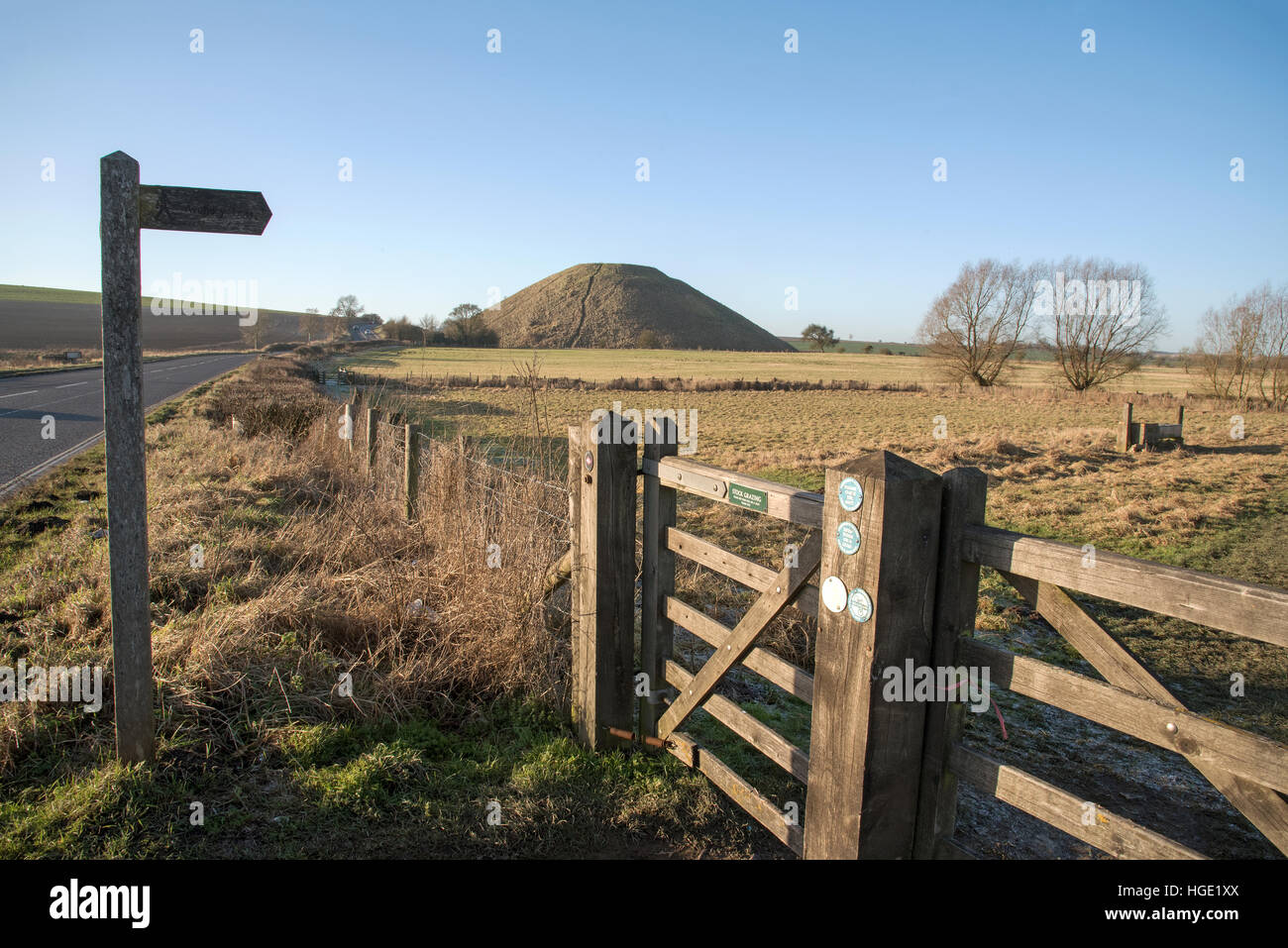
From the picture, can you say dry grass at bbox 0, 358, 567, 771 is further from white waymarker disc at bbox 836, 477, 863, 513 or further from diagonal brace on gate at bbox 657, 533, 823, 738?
white waymarker disc at bbox 836, 477, 863, 513

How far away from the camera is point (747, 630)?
119 inches

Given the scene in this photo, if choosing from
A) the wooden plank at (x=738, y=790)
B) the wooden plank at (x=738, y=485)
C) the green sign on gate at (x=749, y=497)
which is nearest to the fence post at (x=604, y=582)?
the wooden plank at (x=738, y=485)

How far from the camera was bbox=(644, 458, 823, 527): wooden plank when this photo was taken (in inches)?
105

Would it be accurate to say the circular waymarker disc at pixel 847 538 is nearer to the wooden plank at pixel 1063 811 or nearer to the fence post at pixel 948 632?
the fence post at pixel 948 632

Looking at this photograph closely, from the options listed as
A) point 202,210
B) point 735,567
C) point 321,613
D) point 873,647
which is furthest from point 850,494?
point 321,613

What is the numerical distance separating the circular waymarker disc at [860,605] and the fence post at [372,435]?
27.4ft

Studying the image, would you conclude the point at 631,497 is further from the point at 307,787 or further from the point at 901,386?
the point at 901,386

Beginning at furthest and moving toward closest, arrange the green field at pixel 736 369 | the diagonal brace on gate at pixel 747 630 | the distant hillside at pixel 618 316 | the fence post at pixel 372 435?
the distant hillside at pixel 618 316, the green field at pixel 736 369, the fence post at pixel 372 435, the diagonal brace on gate at pixel 747 630

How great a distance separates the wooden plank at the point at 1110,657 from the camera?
1.71 metres

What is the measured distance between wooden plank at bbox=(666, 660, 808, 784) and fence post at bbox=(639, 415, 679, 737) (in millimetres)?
95

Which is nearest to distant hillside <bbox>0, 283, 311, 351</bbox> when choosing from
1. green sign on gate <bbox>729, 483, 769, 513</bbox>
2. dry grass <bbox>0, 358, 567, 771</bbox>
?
dry grass <bbox>0, 358, 567, 771</bbox>

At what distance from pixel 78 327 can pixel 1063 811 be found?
329 ft

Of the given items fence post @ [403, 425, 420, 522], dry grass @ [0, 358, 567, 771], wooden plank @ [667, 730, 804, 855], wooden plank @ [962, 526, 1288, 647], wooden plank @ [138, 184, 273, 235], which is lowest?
wooden plank @ [667, 730, 804, 855]

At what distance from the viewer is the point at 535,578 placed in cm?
474
